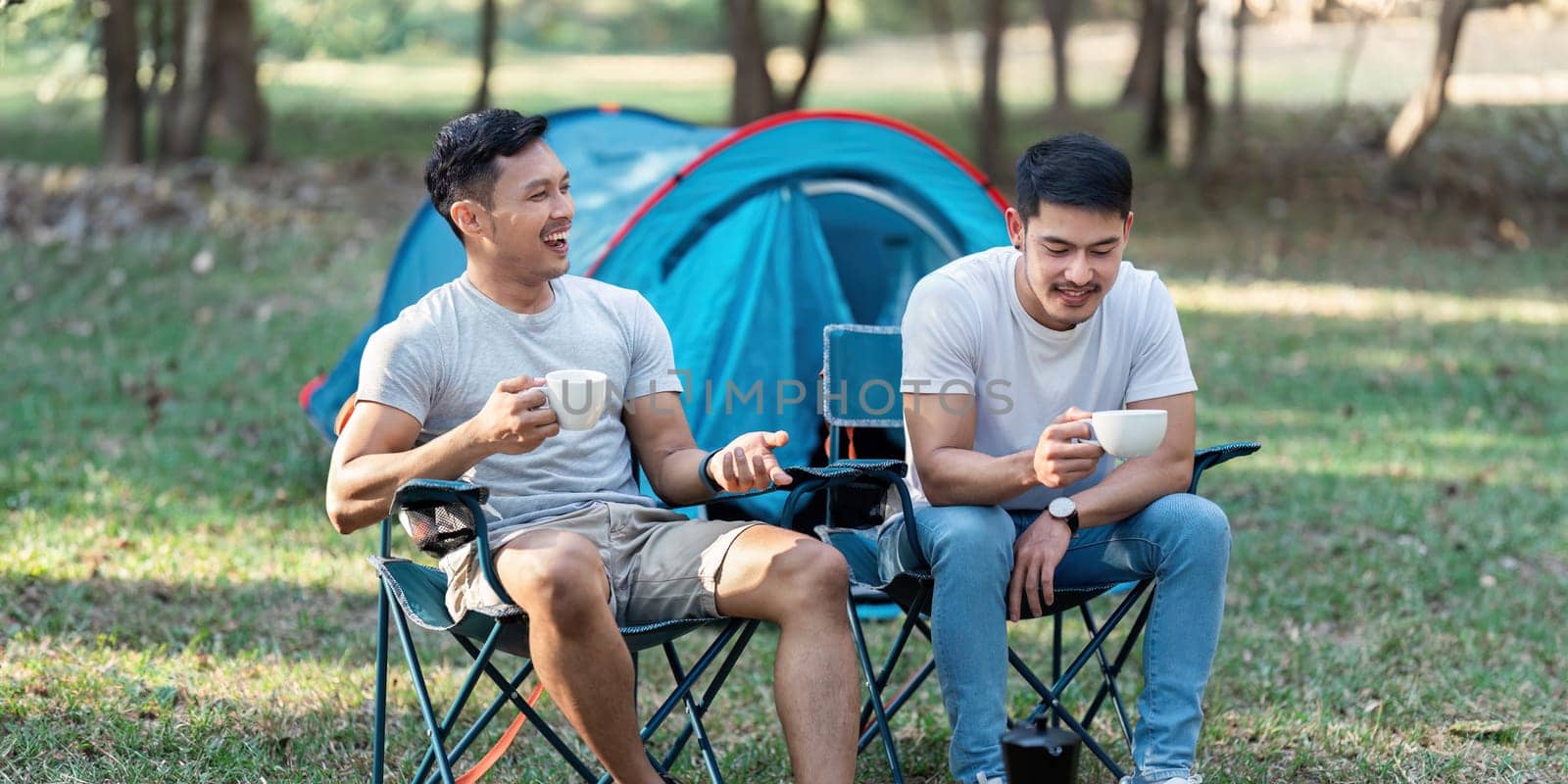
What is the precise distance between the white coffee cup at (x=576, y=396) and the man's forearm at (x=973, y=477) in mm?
658

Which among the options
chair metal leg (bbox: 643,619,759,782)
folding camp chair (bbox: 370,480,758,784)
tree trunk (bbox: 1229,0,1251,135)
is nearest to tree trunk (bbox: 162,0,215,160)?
tree trunk (bbox: 1229,0,1251,135)

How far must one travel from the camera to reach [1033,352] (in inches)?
108

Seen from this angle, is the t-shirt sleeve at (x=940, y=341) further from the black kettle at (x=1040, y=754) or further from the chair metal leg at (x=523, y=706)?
the chair metal leg at (x=523, y=706)

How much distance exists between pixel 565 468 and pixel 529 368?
0.19 metres

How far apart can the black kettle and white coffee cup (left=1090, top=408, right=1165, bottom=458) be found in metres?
0.42

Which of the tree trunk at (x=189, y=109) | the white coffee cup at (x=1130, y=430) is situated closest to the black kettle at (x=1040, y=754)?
the white coffee cup at (x=1130, y=430)

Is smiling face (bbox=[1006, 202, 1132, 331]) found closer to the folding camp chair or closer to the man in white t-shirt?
the man in white t-shirt

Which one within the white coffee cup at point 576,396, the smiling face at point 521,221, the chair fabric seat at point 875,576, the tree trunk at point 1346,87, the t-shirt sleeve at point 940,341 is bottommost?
the tree trunk at point 1346,87

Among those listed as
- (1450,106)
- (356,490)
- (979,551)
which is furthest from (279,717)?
(1450,106)

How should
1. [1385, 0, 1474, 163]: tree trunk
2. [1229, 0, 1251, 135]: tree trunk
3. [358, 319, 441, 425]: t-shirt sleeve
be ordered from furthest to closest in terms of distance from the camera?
[1229, 0, 1251, 135]: tree trunk → [1385, 0, 1474, 163]: tree trunk → [358, 319, 441, 425]: t-shirt sleeve

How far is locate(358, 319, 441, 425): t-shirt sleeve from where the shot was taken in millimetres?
2500

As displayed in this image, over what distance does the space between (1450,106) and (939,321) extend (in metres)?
12.7

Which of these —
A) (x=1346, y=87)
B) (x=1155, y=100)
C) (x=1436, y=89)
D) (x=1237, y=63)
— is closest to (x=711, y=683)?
(x=1436, y=89)

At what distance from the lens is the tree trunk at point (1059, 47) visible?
15969mm
